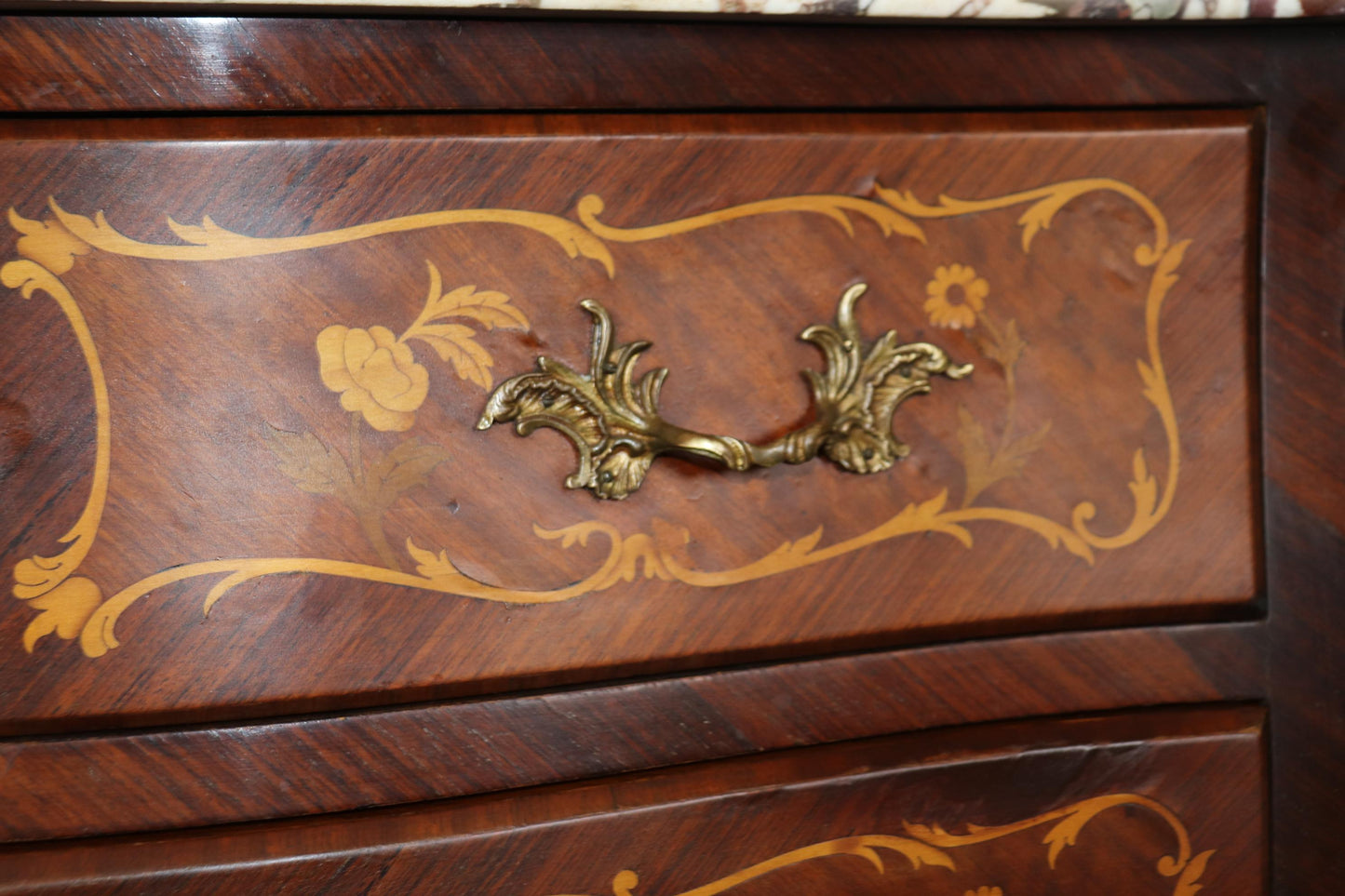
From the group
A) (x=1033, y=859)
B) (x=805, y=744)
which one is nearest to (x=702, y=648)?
(x=805, y=744)

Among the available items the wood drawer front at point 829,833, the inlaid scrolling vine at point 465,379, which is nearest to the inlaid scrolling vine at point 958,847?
the wood drawer front at point 829,833

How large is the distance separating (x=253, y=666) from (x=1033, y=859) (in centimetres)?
31

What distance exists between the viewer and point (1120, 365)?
414mm

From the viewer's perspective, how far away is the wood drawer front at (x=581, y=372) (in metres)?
0.33

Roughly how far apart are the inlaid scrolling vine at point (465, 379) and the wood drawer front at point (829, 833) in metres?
0.07

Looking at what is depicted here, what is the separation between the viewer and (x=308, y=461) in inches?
13.4

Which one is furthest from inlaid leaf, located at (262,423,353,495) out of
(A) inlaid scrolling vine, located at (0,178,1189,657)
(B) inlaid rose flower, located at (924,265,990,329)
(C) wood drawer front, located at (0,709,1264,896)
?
(B) inlaid rose flower, located at (924,265,990,329)

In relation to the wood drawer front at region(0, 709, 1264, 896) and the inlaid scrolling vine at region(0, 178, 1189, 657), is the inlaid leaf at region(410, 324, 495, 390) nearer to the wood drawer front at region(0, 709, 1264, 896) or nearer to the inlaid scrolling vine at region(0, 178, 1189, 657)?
the inlaid scrolling vine at region(0, 178, 1189, 657)

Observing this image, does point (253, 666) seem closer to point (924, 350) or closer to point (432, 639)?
point (432, 639)

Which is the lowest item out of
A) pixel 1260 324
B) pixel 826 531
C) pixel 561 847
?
pixel 561 847

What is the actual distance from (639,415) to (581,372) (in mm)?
25

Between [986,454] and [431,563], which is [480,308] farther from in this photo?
[986,454]

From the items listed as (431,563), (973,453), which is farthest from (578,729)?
(973,453)

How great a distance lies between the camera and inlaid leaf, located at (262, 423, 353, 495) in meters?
0.34
